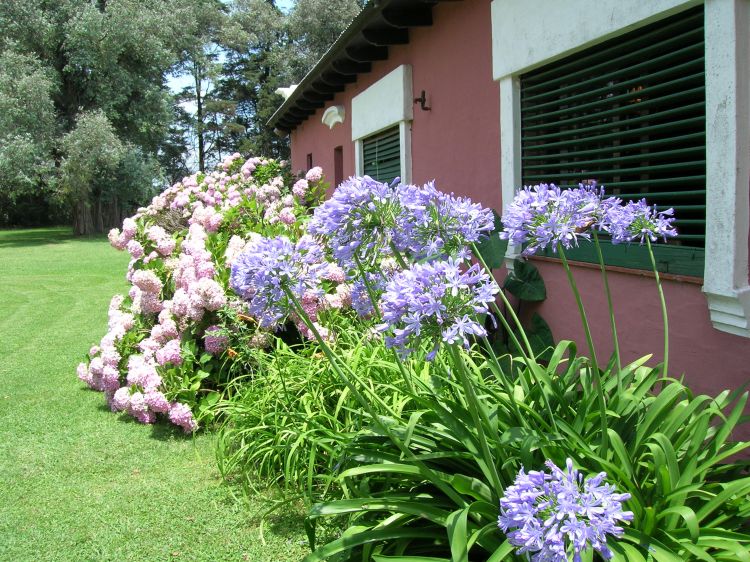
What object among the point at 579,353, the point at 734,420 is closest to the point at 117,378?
the point at 579,353

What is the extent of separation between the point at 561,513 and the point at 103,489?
325 centimetres

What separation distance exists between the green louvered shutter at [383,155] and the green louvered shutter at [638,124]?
329 cm

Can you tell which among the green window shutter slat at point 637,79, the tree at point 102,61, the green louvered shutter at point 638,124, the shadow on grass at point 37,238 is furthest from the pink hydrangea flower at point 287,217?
the shadow on grass at point 37,238

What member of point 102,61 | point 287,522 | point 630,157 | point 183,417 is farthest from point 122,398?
point 102,61

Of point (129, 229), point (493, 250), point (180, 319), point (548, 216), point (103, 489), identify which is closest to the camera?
point (548, 216)

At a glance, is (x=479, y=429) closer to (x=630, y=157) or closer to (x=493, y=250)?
(x=630, y=157)

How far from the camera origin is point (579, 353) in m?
4.69

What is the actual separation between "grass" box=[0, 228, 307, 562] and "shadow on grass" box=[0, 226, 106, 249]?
71.4ft

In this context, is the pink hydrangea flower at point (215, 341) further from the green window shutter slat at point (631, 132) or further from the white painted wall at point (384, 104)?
the white painted wall at point (384, 104)

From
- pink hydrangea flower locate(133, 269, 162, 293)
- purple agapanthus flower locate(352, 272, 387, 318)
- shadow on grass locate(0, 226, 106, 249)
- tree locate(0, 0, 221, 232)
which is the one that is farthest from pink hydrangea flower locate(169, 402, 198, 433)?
shadow on grass locate(0, 226, 106, 249)

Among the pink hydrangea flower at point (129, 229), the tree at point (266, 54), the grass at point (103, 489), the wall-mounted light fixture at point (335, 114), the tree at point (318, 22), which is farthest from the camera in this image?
the tree at point (266, 54)

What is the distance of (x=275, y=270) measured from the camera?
7.75 ft

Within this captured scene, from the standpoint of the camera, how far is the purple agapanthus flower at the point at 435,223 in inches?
95.1

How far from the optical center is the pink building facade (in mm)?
3221
